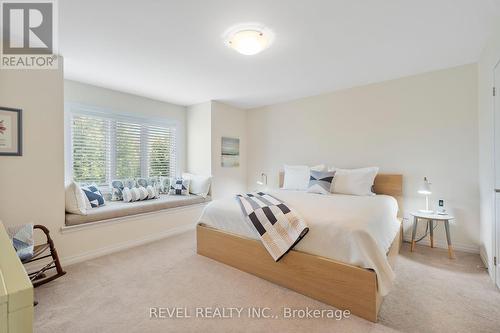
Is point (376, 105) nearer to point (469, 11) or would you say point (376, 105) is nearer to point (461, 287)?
point (469, 11)

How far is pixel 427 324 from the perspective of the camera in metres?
1.51

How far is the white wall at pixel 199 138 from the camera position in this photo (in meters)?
4.16

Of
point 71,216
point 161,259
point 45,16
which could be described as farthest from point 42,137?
point 161,259

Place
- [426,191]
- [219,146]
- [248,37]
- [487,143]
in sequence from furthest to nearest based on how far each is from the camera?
[219,146]
[426,191]
[487,143]
[248,37]

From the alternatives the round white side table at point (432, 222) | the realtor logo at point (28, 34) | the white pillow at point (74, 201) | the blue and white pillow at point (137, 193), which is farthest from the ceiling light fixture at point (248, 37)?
the round white side table at point (432, 222)

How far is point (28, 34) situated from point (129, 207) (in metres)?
2.03

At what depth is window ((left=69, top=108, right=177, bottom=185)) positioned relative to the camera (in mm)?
3178

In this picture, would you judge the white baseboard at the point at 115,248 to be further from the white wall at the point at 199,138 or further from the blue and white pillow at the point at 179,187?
the white wall at the point at 199,138

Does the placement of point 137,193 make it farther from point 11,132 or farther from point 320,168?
point 320,168

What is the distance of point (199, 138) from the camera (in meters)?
4.34

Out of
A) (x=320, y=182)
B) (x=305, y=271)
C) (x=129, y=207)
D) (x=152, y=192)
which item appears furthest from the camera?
(x=152, y=192)

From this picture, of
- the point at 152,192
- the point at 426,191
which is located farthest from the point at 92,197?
the point at 426,191

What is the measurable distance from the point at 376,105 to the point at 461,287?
2.40 metres

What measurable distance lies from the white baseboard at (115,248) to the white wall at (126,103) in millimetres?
1405
